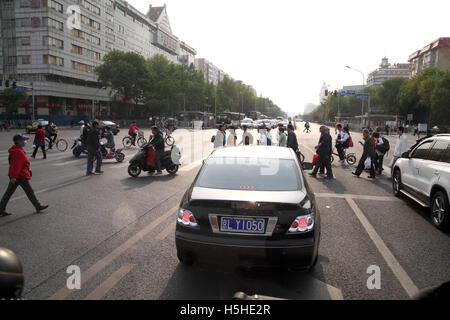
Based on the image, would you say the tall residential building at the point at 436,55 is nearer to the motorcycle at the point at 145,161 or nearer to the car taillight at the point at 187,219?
the motorcycle at the point at 145,161

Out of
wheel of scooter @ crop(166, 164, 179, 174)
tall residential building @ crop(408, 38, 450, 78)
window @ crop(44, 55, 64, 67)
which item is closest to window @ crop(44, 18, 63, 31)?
window @ crop(44, 55, 64, 67)

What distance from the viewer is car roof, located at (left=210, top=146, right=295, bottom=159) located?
181 inches

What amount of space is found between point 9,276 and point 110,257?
8.03ft

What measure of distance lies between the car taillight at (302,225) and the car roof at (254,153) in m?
1.29

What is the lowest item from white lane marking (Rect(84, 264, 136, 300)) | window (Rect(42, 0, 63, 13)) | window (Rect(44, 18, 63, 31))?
white lane marking (Rect(84, 264, 136, 300))

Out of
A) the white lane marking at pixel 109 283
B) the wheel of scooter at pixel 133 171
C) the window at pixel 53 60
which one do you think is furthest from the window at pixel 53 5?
the white lane marking at pixel 109 283

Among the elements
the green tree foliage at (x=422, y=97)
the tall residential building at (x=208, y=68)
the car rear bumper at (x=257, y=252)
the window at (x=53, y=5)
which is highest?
the tall residential building at (x=208, y=68)

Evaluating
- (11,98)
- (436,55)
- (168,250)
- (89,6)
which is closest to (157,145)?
(168,250)

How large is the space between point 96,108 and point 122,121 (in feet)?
31.1

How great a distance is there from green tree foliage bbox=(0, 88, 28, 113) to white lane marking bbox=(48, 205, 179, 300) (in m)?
52.5

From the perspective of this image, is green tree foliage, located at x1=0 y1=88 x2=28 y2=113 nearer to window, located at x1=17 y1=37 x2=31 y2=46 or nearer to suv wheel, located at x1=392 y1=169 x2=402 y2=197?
window, located at x1=17 y1=37 x2=31 y2=46

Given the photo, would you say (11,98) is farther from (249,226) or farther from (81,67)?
(249,226)

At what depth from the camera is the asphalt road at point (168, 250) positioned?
3.52 metres
